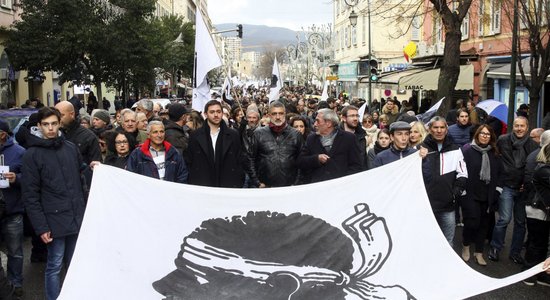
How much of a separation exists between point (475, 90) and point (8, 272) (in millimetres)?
23604

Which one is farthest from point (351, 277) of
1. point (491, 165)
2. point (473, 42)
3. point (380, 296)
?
point (473, 42)

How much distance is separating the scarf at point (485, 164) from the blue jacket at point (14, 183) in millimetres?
5111

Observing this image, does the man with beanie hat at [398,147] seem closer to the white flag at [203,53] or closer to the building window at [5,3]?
the white flag at [203,53]

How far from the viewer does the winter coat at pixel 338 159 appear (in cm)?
703

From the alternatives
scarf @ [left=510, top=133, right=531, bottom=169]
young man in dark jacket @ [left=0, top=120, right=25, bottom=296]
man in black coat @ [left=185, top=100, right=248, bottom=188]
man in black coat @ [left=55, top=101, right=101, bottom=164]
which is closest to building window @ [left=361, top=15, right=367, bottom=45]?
scarf @ [left=510, top=133, right=531, bottom=169]

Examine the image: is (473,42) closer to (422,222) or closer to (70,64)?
(70,64)

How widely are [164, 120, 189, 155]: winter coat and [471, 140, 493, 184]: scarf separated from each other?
11.6 feet

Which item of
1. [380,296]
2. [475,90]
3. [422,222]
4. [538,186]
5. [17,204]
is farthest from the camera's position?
[475,90]

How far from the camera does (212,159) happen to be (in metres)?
6.88

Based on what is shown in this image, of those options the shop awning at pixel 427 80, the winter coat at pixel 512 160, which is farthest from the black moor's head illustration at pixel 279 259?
the shop awning at pixel 427 80

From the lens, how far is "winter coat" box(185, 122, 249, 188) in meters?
6.86

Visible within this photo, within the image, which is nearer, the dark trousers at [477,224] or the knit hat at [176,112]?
the dark trousers at [477,224]

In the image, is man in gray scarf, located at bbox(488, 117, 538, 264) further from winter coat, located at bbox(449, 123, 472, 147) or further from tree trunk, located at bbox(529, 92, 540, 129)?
tree trunk, located at bbox(529, 92, 540, 129)

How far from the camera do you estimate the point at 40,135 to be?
5777 millimetres
